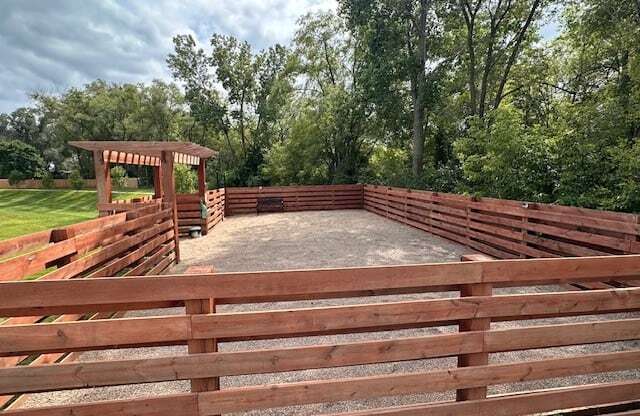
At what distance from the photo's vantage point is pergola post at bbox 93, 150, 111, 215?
6.21 m

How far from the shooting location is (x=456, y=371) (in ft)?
5.09

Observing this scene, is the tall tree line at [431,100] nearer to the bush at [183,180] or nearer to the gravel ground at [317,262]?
the gravel ground at [317,262]

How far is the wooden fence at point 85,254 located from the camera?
2.18m

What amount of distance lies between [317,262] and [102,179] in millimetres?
4477

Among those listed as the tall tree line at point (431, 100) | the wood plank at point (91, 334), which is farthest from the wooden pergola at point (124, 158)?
the tall tree line at point (431, 100)

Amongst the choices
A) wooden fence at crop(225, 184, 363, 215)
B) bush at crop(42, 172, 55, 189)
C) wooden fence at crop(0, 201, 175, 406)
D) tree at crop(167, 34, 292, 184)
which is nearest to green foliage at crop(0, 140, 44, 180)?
bush at crop(42, 172, 55, 189)

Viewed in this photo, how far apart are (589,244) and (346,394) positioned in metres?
4.40

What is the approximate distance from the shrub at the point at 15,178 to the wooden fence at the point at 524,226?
38.7 metres

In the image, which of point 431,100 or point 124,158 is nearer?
point 124,158

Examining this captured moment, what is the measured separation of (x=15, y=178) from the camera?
31250 millimetres

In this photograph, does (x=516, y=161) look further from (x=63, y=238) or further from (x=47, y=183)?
(x=47, y=183)

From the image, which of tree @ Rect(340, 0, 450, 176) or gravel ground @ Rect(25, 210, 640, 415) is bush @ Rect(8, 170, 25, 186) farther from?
tree @ Rect(340, 0, 450, 176)

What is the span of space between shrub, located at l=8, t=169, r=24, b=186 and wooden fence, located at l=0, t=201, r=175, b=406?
121 feet

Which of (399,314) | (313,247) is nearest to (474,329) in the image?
(399,314)
